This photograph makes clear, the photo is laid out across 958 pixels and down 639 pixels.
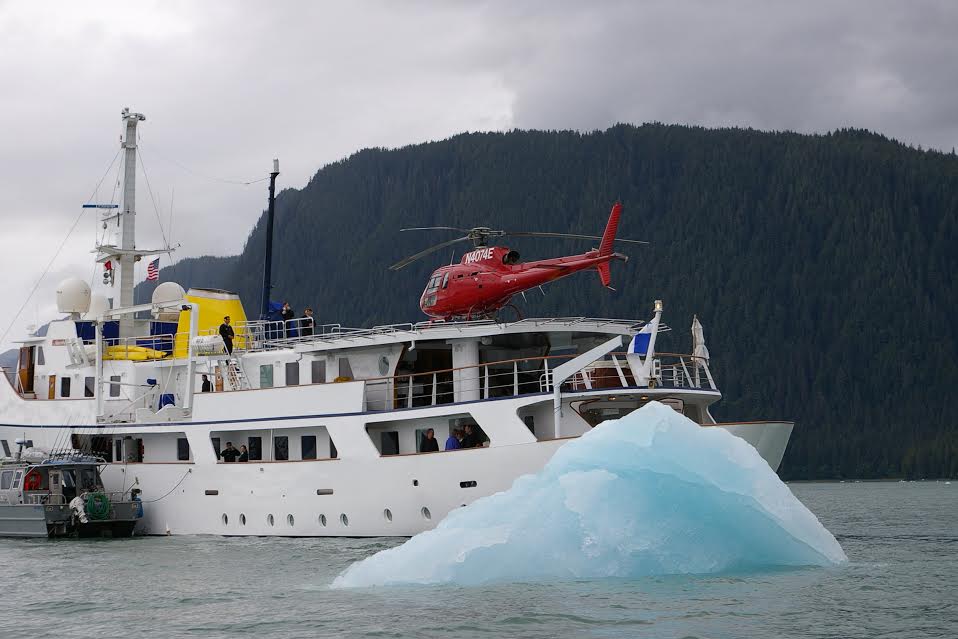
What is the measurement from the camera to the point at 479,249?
28297 mm

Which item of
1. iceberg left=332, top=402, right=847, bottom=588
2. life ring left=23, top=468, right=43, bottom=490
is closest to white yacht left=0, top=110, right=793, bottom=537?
life ring left=23, top=468, right=43, bottom=490

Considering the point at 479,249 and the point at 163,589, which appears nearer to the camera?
the point at 163,589

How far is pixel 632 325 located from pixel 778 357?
128 metres

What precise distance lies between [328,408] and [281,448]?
2.14 m

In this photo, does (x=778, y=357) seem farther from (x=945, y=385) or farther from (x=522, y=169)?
(x=522, y=169)

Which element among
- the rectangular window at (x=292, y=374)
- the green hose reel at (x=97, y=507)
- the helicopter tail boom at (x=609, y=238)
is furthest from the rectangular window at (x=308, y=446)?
the helicopter tail boom at (x=609, y=238)

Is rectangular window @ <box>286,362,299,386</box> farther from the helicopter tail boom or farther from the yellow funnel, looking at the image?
the helicopter tail boom

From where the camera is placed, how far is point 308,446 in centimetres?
2764

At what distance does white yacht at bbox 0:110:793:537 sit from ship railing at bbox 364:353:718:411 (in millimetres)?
56

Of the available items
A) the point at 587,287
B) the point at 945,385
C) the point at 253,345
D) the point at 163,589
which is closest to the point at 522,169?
the point at 587,287

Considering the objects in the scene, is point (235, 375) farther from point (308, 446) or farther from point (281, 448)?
point (308, 446)

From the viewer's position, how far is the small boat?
2911cm

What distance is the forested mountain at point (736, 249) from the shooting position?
480ft

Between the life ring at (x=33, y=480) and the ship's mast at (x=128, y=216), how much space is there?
21.1ft
